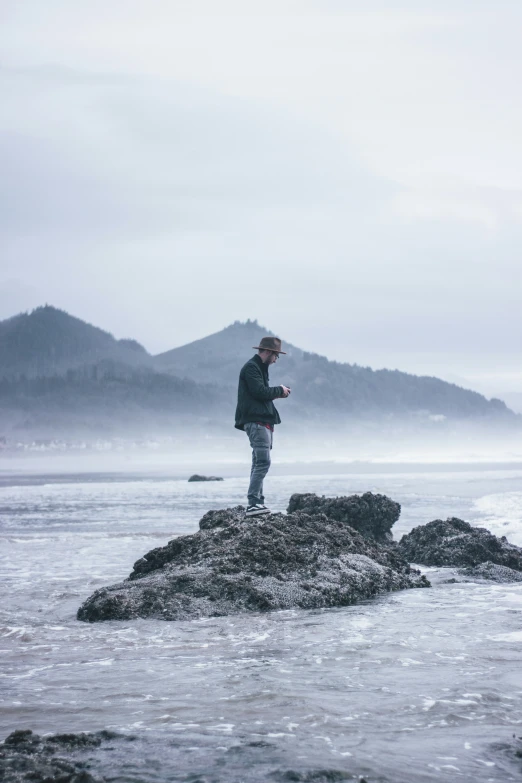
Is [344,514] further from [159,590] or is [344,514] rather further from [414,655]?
[414,655]

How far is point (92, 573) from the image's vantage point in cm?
1033

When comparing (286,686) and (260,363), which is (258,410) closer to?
(260,363)

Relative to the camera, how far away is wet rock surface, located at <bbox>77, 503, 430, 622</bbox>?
23.3ft

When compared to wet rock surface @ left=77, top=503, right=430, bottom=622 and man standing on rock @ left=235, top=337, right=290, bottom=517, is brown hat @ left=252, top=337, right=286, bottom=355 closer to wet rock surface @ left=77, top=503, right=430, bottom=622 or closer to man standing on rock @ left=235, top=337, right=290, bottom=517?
man standing on rock @ left=235, top=337, right=290, bottom=517

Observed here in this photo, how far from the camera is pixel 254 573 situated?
7.60 m

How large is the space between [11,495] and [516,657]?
27241 millimetres

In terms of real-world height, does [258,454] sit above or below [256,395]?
below

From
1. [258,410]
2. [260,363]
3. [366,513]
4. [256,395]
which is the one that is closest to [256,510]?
[258,410]

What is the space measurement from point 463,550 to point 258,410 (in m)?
3.37

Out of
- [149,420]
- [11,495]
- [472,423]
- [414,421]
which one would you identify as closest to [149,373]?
[149,420]

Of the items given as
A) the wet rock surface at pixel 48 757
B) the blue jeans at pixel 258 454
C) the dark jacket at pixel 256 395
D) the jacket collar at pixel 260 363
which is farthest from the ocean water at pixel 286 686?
the jacket collar at pixel 260 363

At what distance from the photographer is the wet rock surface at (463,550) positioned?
9555mm

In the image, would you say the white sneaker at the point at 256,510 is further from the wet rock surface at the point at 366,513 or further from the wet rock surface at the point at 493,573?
the wet rock surface at the point at 493,573

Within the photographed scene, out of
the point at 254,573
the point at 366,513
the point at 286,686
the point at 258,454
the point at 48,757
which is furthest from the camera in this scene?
the point at 366,513
